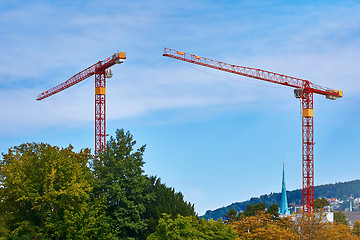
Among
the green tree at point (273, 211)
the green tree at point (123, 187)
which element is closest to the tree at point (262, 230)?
the green tree at point (273, 211)

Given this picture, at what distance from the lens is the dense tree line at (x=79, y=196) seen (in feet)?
157

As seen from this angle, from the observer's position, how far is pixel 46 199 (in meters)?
47.2

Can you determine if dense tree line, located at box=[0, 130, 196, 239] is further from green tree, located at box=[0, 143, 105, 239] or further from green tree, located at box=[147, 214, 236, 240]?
green tree, located at box=[147, 214, 236, 240]

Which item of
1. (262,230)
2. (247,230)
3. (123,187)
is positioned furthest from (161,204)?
(247,230)

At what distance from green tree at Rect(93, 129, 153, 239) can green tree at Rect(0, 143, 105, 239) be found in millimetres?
2771

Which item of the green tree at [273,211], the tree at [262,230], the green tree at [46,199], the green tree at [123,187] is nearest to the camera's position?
the green tree at [46,199]

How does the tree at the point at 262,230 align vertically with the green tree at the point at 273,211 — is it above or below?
below

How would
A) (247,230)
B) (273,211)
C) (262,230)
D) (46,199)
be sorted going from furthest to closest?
1. (273,211)
2. (247,230)
3. (262,230)
4. (46,199)

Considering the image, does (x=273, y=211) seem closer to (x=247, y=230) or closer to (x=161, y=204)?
(x=247, y=230)

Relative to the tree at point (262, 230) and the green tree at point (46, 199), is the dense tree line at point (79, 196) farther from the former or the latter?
the tree at point (262, 230)

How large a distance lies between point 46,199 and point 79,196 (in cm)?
298

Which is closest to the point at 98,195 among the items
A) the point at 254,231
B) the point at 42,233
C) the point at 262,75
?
the point at 42,233

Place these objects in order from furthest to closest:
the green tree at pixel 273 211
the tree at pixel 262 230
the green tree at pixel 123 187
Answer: the green tree at pixel 273 211, the tree at pixel 262 230, the green tree at pixel 123 187

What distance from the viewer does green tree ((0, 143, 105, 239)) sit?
47.5m
